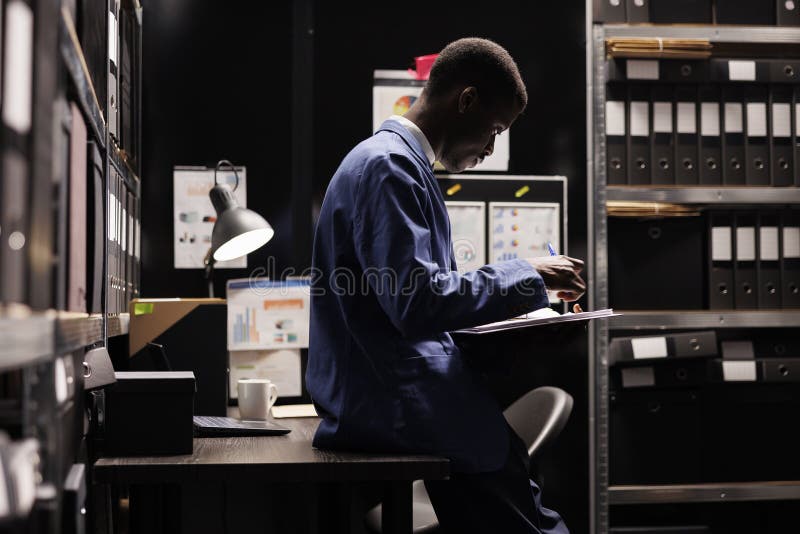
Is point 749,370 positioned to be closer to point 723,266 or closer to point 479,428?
point 723,266

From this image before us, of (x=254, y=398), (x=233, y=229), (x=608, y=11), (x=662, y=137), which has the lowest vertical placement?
(x=254, y=398)

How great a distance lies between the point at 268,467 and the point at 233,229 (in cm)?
111

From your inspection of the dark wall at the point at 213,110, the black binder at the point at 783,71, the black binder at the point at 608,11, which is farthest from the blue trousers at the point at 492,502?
the black binder at the point at 783,71

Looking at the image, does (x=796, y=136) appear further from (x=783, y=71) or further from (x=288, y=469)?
(x=288, y=469)

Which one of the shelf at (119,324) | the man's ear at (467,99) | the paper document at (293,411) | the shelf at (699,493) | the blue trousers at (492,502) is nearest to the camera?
the blue trousers at (492,502)

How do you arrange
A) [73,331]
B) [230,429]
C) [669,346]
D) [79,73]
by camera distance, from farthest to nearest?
1. [669,346]
2. [230,429]
3. [79,73]
4. [73,331]

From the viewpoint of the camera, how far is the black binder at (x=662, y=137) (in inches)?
114

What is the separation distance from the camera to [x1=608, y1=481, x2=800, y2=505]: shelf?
9.27 feet

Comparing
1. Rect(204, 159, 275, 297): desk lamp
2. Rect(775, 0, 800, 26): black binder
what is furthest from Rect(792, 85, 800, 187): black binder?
Rect(204, 159, 275, 297): desk lamp

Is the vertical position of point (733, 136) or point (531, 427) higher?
point (733, 136)

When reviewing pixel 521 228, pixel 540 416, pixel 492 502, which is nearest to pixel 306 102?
pixel 521 228

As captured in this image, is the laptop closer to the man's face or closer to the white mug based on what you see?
the white mug

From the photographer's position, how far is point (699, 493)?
283 centimetres

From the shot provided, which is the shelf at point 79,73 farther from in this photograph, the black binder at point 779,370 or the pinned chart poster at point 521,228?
the black binder at point 779,370
